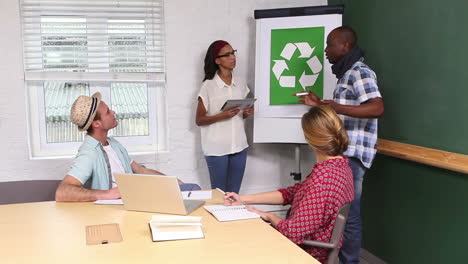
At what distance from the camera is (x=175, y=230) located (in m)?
1.69

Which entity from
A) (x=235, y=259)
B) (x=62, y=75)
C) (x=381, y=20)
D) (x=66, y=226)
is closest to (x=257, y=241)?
(x=235, y=259)

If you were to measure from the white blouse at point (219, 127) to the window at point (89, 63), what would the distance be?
47cm

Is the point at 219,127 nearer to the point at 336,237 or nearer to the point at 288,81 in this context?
the point at 288,81

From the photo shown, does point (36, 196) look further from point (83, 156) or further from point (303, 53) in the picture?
point (303, 53)

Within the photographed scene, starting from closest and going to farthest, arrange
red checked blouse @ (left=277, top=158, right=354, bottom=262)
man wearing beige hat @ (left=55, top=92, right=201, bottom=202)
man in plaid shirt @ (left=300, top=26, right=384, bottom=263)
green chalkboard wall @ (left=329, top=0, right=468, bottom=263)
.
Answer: red checked blouse @ (left=277, top=158, right=354, bottom=262)
man wearing beige hat @ (left=55, top=92, right=201, bottom=202)
green chalkboard wall @ (left=329, top=0, right=468, bottom=263)
man in plaid shirt @ (left=300, top=26, right=384, bottom=263)

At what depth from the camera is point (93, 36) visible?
3541 millimetres

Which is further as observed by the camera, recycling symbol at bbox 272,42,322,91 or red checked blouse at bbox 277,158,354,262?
recycling symbol at bbox 272,42,322,91

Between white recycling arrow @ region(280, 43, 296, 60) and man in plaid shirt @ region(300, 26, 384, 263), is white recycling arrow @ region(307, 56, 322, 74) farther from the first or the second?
man in plaid shirt @ region(300, 26, 384, 263)

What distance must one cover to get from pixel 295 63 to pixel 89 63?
1661 millimetres

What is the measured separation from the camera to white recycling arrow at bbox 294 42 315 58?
3.55 metres

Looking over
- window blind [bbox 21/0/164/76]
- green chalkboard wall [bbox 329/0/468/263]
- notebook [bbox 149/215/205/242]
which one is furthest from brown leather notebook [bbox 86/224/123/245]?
window blind [bbox 21/0/164/76]

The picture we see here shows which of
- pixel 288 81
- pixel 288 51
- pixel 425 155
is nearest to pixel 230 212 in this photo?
pixel 425 155

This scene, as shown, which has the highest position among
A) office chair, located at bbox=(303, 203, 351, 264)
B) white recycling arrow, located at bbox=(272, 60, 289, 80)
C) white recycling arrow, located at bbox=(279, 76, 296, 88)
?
white recycling arrow, located at bbox=(272, 60, 289, 80)

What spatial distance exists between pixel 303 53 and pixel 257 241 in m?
2.25
